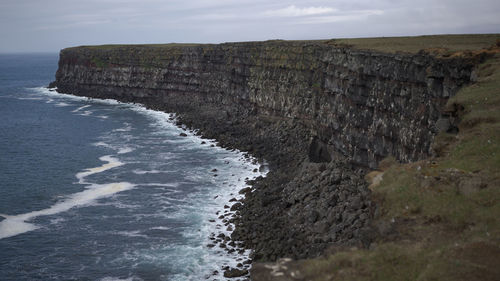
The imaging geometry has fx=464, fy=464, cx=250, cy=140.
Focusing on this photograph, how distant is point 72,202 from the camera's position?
48.8m

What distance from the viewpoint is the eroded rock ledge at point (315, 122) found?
1462 inches

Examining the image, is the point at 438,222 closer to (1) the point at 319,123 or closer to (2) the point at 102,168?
(1) the point at 319,123

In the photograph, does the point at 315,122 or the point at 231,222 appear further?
the point at 315,122

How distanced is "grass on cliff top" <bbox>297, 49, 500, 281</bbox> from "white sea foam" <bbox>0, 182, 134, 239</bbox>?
3333cm

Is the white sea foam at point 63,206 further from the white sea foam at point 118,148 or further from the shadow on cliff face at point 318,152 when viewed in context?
the shadow on cliff face at point 318,152

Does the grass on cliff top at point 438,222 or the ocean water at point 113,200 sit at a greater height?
the grass on cliff top at point 438,222

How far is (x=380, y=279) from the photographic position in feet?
55.0

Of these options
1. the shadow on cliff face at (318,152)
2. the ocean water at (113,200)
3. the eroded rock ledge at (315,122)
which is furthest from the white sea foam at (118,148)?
the shadow on cliff face at (318,152)

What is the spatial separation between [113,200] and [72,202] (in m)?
4.18

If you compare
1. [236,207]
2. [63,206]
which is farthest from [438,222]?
[63,206]

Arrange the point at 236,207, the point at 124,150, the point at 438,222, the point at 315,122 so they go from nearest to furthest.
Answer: the point at 438,222
the point at 236,207
the point at 315,122
the point at 124,150

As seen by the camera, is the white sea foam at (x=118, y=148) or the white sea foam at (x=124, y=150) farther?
the white sea foam at (x=118, y=148)

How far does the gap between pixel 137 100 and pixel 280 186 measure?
275 feet

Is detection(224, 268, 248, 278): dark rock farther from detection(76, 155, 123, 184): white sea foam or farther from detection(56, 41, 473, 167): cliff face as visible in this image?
detection(76, 155, 123, 184): white sea foam
